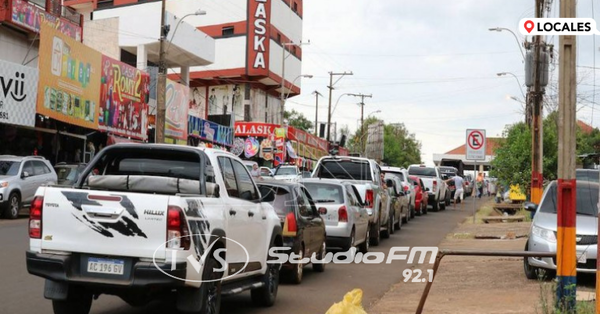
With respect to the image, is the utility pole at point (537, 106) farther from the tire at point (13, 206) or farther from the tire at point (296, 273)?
the tire at point (13, 206)

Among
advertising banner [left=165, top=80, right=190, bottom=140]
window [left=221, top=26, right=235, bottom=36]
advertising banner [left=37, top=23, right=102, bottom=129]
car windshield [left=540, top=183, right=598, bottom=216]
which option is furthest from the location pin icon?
window [left=221, top=26, right=235, bottom=36]

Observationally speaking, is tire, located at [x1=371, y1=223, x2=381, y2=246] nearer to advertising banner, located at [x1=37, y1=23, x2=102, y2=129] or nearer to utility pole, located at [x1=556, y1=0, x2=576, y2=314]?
utility pole, located at [x1=556, y1=0, x2=576, y2=314]

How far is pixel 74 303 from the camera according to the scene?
8.47 m

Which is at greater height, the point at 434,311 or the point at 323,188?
the point at 323,188

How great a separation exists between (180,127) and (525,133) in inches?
821

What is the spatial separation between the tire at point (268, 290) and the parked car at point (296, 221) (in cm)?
150

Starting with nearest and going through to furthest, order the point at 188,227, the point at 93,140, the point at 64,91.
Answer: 1. the point at 188,227
2. the point at 64,91
3. the point at 93,140

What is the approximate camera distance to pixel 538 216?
13.2 meters

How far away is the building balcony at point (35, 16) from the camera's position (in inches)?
1264

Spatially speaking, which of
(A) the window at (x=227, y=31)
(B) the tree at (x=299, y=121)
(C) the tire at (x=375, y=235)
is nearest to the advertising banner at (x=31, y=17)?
(C) the tire at (x=375, y=235)

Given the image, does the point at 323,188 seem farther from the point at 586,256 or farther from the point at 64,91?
the point at 64,91

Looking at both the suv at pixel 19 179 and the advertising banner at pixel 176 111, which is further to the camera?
the advertising banner at pixel 176 111

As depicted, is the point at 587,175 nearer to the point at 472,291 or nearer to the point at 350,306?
the point at 472,291

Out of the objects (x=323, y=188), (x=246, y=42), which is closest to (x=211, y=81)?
(x=246, y=42)
